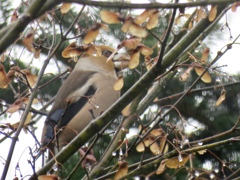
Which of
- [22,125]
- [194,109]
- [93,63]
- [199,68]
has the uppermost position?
[93,63]

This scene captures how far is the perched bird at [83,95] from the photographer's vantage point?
190 inches

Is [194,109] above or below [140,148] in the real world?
above

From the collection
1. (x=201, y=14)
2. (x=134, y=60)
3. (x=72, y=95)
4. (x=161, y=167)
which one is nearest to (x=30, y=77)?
(x=134, y=60)

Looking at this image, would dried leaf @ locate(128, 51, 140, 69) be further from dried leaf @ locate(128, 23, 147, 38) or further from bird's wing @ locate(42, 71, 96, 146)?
bird's wing @ locate(42, 71, 96, 146)

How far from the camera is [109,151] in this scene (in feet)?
12.0

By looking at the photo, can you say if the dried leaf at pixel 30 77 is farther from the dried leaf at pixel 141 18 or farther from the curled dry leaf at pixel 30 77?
the dried leaf at pixel 141 18

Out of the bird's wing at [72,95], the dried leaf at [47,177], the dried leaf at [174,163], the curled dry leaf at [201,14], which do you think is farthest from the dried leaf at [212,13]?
the bird's wing at [72,95]

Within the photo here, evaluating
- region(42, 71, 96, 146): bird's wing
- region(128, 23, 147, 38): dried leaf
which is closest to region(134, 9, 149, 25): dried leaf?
region(128, 23, 147, 38): dried leaf

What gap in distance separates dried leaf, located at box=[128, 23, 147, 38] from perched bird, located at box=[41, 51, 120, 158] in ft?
5.97

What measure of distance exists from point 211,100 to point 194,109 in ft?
0.59

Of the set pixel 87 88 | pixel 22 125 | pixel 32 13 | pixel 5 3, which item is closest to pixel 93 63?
pixel 87 88

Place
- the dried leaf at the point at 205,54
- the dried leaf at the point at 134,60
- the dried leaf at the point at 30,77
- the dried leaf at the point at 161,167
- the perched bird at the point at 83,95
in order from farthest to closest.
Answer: the perched bird at the point at 83,95 → the dried leaf at the point at 30,77 → the dried leaf at the point at 205,54 → the dried leaf at the point at 161,167 → the dried leaf at the point at 134,60

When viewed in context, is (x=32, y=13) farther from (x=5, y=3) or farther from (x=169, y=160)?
(x=5, y=3)

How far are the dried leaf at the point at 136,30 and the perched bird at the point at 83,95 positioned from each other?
182cm
